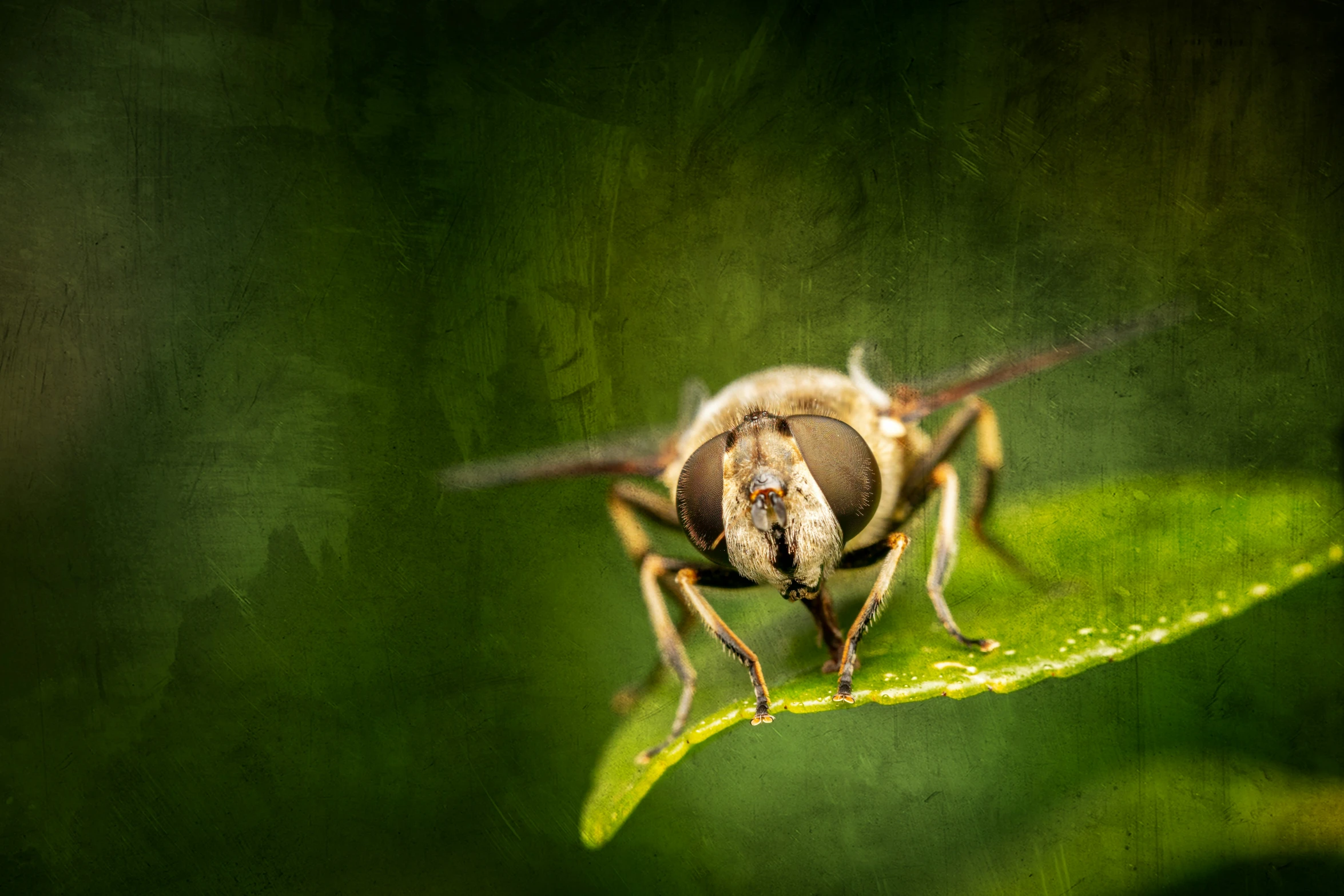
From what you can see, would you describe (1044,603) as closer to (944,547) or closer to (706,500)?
(944,547)

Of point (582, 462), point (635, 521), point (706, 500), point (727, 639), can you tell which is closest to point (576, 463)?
point (582, 462)

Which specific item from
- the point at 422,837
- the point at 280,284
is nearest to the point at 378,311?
the point at 280,284

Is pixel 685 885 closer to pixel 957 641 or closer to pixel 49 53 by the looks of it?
pixel 957 641

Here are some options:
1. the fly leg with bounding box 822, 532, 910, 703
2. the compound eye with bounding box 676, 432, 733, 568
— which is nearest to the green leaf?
the fly leg with bounding box 822, 532, 910, 703

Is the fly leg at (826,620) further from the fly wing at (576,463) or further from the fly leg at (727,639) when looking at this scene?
the fly wing at (576,463)

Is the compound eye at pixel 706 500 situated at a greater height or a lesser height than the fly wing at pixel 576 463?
lesser

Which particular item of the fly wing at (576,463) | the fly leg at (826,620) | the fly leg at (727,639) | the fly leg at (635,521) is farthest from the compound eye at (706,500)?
the fly leg at (635,521)

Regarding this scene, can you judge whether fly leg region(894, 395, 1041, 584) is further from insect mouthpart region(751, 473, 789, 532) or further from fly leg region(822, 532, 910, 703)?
insect mouthpart region(751, 473, 789, 532)
